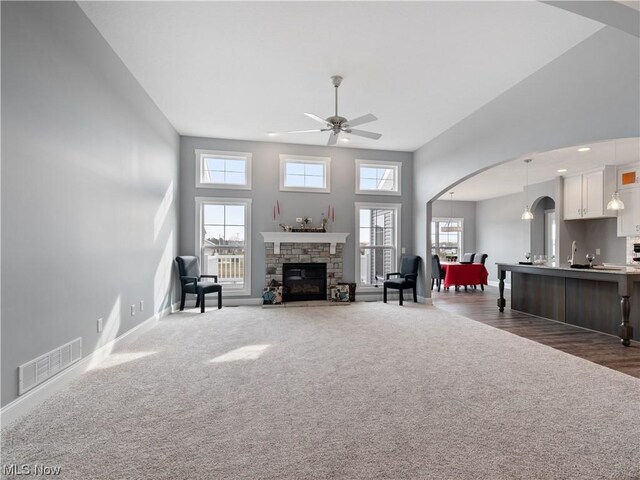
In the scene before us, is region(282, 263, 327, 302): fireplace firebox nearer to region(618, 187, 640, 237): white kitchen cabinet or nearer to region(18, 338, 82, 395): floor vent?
region(18, 338, 82, 395): floor vent

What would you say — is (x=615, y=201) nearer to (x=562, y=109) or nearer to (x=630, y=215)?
(x=562, y=109)

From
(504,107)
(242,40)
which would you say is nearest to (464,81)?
(504,107)

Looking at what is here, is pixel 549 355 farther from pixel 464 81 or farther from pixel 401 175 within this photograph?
pixel 401 175

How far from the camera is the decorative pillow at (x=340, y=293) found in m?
6.60

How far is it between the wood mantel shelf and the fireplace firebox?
1.52 ft

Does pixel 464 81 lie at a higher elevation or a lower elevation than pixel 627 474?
higher

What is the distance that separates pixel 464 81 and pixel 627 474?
405 centimetres

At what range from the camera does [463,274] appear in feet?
28.2

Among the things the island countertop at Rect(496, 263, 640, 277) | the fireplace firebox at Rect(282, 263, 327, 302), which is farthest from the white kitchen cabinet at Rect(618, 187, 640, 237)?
the fireplace firebox at Rect(282, 263, 327, 302)

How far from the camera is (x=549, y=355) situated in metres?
3.48

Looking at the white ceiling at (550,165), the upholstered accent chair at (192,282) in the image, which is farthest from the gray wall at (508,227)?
the upholstered accent chair at (192,282)

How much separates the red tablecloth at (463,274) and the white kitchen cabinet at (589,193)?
237 centimetres

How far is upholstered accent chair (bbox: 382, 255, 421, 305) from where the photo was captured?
253 inches

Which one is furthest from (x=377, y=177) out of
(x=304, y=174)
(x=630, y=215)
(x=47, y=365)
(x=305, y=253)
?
(x=47, y=365)
